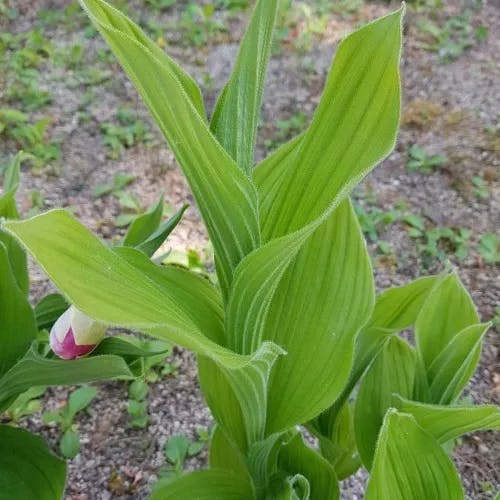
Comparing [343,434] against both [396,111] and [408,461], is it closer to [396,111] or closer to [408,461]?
[408,461]

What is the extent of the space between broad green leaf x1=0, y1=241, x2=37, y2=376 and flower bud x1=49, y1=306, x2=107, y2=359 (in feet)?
0.49

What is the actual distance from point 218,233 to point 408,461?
1.11ft

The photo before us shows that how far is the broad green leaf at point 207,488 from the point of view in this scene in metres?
0.86

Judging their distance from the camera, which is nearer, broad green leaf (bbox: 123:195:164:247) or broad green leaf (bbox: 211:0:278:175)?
broad green leaf (bbox: 211:0:278:175)

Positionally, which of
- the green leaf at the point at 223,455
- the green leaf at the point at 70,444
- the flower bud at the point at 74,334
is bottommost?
the green leaf at the point at 70,444

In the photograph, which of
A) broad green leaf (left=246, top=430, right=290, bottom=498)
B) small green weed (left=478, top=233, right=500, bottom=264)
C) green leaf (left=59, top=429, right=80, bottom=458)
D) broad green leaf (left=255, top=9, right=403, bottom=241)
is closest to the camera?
broad green leaf (left=255, top=9, right=403, bottom=241)

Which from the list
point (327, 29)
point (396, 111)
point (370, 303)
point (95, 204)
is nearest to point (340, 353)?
point (370, 303)

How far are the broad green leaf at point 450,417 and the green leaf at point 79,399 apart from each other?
70 centimetres

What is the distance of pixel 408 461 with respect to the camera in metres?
0.74

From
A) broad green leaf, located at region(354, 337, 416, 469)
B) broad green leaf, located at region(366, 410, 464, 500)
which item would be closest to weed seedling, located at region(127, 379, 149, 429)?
broad green leaf, located at region(354, 337, 416, 469)

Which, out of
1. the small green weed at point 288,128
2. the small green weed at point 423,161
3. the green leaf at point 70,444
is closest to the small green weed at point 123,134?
the small green weed at point 288,128

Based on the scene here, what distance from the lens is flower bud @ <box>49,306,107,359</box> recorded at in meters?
0.72

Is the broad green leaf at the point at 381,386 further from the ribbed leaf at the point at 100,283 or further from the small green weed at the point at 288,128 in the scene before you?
the small green weed at the point at 288,128

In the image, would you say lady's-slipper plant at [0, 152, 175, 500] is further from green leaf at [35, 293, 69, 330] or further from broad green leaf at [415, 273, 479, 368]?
broad green leaf at [415, 273, 479, 368]
